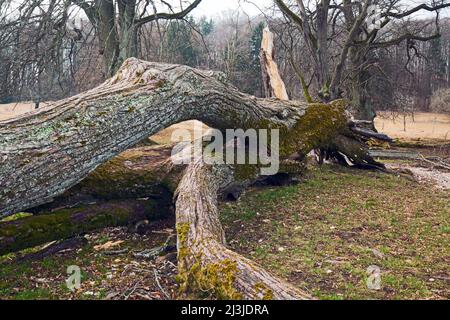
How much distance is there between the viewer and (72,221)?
443cm

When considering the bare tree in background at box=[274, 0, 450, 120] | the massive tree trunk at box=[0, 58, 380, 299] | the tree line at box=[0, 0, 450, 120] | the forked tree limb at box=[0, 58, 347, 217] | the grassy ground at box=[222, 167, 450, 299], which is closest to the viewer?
the massive tree trunk at box=[0, 58, 380, 299]

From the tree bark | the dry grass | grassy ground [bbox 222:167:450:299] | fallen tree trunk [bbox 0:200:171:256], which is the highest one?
the tree bark

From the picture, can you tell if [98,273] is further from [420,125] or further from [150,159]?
[420,125]

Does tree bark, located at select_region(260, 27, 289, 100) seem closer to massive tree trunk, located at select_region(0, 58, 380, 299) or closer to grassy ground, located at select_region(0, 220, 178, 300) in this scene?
massive tree trunk, located at select_region(0, 58, 380, 299)

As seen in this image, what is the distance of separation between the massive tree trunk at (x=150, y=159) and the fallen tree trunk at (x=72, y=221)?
12cm

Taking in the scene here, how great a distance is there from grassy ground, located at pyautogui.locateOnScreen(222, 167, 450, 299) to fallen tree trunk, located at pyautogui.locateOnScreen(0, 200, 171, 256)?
100 centimetres

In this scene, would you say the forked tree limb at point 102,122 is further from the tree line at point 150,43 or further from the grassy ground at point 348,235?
the tree line at point 150,43

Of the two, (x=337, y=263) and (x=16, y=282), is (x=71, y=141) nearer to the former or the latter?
(x=16, y=282)

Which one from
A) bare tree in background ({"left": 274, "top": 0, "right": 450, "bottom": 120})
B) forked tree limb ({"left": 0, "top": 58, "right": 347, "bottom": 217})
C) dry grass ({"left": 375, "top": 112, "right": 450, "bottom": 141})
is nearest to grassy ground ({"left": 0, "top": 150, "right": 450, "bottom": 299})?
forked tree limb ({"left": 0, "top": 58, "right": 347, "bottom": 217})

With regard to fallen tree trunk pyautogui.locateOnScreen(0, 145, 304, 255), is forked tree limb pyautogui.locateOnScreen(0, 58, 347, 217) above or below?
above

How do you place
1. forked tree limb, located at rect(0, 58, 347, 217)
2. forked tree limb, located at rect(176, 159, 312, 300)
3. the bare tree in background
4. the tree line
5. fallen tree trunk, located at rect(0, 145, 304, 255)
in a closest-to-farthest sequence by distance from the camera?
forked tree limb, located at rect(176, 159, 312, 300), forked tree limb, located at rect(0, 58, 347, 217), fallen tree trunk, located at rect(0, 145, 304, 255), the tree line, the bare tree in background

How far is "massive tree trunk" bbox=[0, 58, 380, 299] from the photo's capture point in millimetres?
3053

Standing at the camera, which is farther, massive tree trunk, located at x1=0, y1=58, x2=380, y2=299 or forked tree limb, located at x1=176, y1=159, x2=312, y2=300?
massive tree trunk, located at x1=0, y1=58, x2=380, y2=299

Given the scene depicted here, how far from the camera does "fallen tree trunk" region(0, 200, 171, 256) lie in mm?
4004
